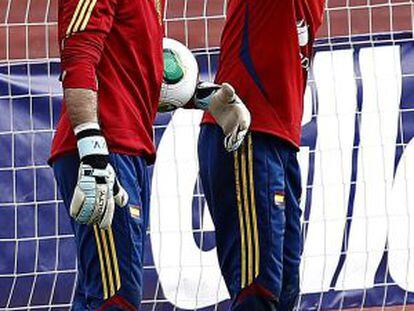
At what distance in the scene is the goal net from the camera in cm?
759

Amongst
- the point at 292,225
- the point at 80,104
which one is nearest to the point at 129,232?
the point at 80,104

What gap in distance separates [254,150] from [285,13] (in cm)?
55

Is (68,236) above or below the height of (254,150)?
below

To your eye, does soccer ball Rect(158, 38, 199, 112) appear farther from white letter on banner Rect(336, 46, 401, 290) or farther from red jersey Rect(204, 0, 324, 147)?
white letter on banner Rect(336, 46, 401, 290)

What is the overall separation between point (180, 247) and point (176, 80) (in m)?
2.74

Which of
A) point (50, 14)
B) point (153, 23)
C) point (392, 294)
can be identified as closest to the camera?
point (153, 23)

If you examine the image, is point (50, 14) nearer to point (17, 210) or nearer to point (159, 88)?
point (17, 210)

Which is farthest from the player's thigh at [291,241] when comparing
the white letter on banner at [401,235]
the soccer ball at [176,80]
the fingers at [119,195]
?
the white letter on banner at [401,235]

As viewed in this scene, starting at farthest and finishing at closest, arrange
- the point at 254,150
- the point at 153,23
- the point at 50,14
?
1. the point at 50,14
2. the point at 254,150
3. the point at 153,23

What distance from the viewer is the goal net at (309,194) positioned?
7594 millimetres

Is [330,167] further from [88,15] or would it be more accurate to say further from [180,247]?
[88,15]

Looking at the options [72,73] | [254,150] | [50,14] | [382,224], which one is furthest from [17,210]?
[72,73]

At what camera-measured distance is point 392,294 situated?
300 inches

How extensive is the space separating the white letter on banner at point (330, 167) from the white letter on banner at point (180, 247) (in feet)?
1.72
